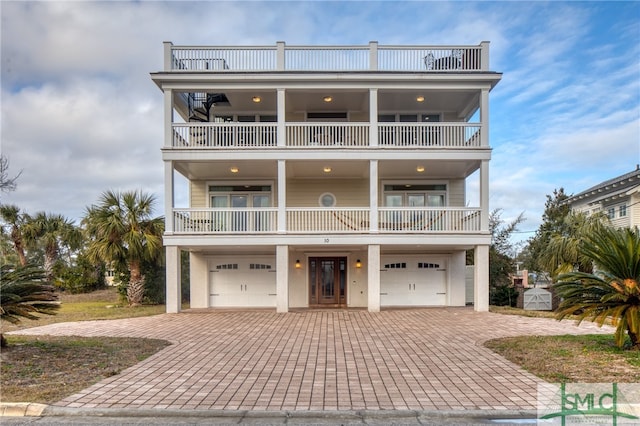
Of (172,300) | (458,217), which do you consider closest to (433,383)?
(458,217)

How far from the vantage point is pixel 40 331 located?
10.5 m

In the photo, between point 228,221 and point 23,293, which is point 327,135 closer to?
point 228,221

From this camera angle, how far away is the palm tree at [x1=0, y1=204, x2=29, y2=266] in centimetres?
2331

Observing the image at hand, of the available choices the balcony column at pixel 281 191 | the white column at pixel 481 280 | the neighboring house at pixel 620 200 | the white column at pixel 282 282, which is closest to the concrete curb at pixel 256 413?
the white column at pixel 282 282

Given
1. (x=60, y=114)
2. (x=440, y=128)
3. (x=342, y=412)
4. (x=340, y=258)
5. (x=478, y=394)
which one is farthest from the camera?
(x=60, y=114)

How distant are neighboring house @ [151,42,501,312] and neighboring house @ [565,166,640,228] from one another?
13242 millimetres

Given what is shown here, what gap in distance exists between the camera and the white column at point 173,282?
14.1 metres

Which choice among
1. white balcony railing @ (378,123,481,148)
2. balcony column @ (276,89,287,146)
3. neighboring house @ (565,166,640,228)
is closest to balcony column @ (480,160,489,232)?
white balcony railing @ (378,123,481,148)

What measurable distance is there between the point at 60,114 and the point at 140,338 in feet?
48.2

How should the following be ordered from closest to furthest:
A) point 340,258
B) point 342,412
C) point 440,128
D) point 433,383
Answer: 1. point 342,412
2. point 433,383
3. point 440,128
4. point 340,258

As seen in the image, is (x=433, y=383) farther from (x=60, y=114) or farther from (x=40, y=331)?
(x=60, y=114)

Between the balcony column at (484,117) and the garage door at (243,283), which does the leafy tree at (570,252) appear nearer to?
the balcony column at (484,117)

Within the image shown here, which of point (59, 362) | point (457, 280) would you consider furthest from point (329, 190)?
point (59, 362)

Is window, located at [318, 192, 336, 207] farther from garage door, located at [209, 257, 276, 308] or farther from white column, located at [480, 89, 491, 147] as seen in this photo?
white column, located at [480, 89, 491, 147]
